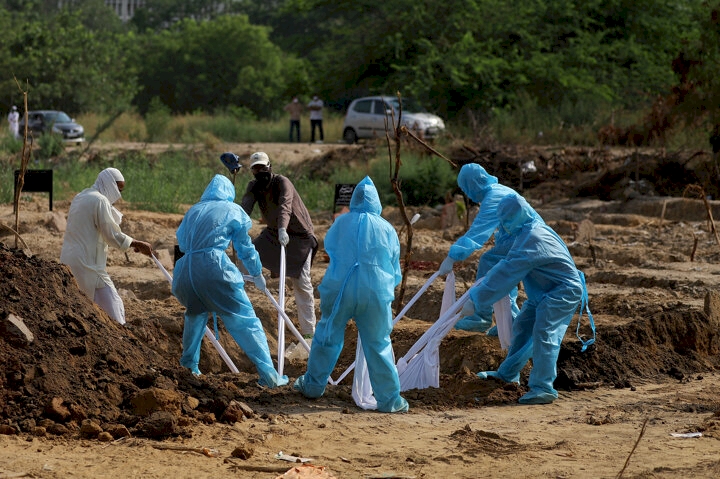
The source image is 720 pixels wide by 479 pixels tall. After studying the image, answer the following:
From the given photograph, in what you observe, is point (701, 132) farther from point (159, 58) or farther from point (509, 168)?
point (159, 58)

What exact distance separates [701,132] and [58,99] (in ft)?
86.5

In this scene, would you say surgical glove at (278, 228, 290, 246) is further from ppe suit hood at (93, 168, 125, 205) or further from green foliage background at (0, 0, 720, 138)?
green foliage background at (0, 0, 720, 138)

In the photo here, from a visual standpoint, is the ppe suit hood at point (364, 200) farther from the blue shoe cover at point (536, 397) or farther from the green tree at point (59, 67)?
the green tree at point (59, 67)

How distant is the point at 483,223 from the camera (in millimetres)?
8930

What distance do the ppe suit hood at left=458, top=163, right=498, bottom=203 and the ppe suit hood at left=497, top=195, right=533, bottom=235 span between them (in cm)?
124

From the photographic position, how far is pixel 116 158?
936 inches

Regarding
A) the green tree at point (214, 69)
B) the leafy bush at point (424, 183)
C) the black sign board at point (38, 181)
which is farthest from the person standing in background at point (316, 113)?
the green tree at point (214, 69)

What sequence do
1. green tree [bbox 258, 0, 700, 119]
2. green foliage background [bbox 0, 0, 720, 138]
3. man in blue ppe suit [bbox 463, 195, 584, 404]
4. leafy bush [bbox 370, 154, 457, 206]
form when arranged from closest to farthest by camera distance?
man in blue ppe suit [bbox 463, 195, 584, 404], leafy bush [bbox 370, 154, 457, 206], green foliage background [bbox 0, 0, 720, 138], green tree [bbox 258, 0, 700, 119]

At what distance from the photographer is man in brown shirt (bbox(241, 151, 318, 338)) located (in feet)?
31.5

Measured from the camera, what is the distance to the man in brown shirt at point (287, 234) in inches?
378

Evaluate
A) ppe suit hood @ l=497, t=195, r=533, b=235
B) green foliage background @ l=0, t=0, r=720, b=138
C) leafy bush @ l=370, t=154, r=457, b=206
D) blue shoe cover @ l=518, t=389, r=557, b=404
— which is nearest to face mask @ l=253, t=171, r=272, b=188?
ppe suit hood @ l=497, t=195, r=533, b=235

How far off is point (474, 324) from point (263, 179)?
85.1 inches

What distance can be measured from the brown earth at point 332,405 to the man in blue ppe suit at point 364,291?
11.3 inches

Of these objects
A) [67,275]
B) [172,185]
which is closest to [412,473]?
[67,275]
